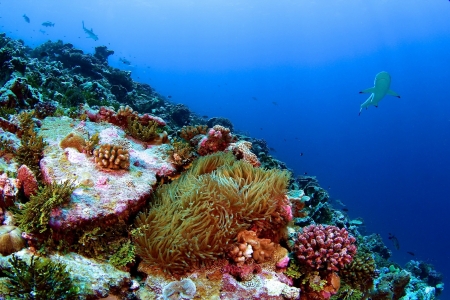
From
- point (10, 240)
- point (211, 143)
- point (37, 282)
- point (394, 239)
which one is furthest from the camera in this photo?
point (394, 239)

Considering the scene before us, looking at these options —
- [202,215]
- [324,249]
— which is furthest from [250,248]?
[324,249]

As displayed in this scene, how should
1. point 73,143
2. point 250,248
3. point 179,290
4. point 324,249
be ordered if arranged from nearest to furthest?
point 179,290 → point 250,248 → point 324,249 → point 73,143

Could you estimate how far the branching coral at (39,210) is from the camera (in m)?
3.02

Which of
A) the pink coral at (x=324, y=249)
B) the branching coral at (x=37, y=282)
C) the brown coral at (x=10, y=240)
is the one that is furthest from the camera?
the pink coral at (x=324, y=249)

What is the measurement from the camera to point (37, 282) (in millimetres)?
2396

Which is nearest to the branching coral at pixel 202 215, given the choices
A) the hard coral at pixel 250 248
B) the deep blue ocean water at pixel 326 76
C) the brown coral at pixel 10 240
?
the hard coral at pixel 250 248

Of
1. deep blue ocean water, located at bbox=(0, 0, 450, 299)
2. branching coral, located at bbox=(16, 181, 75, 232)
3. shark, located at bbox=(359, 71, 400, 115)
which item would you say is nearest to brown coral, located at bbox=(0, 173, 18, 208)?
branching coral, located at bbox=(16, 181, 75, 232)

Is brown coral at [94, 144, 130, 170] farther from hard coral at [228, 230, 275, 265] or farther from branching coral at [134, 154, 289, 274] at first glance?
hard coral at [228, 230, 275, 265]

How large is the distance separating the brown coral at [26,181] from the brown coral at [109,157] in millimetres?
914

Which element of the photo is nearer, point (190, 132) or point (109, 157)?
point (109, 157)

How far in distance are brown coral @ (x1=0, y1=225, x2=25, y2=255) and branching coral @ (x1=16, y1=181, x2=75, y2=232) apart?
0.32 ft

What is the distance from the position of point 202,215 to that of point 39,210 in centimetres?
195

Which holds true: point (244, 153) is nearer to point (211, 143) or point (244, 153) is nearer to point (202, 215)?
point (211, 143)

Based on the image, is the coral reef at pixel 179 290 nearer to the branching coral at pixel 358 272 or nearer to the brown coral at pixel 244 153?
the branching coral at pixel 358 272
